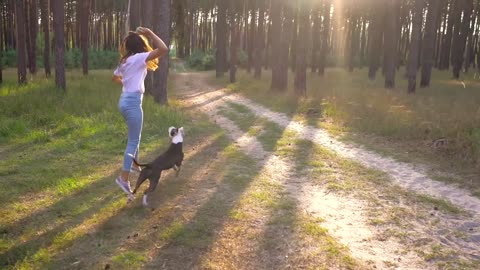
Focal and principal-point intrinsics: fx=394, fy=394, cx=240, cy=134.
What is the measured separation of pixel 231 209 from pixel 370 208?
6.63ft

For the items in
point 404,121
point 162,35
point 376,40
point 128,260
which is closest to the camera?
point 128,260

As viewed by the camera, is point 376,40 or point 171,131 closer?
point 171,131

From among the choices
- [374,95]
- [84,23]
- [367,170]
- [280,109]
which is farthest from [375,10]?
[367,170]

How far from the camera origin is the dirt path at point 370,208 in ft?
14.2

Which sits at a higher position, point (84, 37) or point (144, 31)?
point (84, 37)

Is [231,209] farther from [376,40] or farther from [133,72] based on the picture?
[376,40]

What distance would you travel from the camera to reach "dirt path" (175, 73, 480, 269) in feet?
14.2

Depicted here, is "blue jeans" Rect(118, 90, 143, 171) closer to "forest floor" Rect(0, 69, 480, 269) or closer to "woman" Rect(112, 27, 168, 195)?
"woman" Rect(112, 27, 168, 195)

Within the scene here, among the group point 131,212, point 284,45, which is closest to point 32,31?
point 284,45

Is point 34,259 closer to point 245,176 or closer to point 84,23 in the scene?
point 245,176

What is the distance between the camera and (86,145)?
8922 mm

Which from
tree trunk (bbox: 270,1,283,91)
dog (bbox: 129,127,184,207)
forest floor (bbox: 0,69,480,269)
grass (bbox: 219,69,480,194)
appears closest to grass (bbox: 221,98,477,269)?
forest floor (bbox: 0,69,480,269)

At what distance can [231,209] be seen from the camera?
5543 mm

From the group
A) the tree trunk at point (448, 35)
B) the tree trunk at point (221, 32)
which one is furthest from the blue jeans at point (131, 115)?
the tree trunk at point (448, 35)
